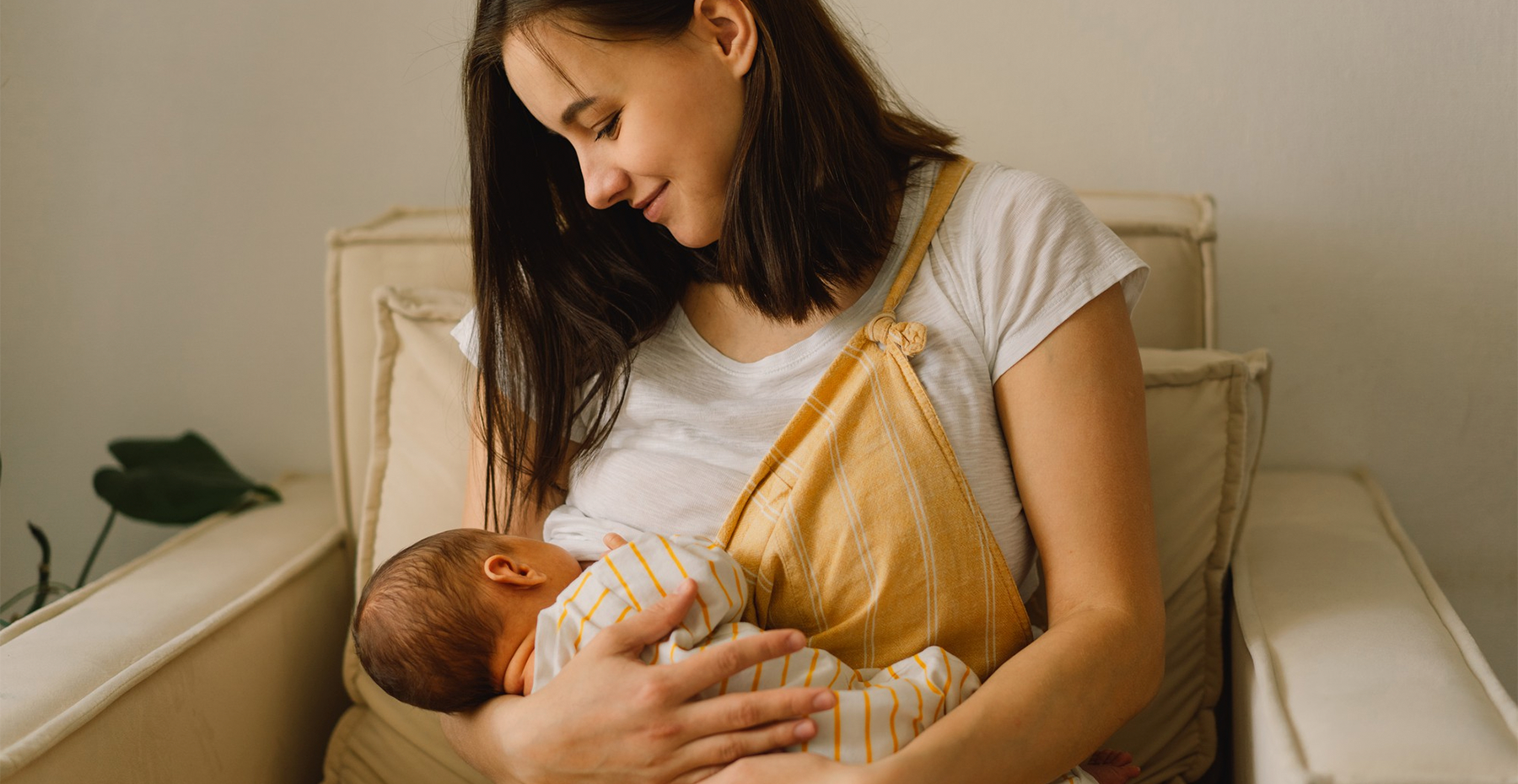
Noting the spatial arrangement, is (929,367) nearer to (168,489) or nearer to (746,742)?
(746,742)

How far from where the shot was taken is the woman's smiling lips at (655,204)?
1.01 metres

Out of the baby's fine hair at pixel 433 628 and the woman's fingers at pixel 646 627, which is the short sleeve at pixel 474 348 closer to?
the baby's fine hair at pixel 433 628

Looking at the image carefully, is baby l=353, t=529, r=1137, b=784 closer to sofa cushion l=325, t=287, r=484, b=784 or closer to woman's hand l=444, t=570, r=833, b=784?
A: woman's hand l=444, t=570, r=833, b=784

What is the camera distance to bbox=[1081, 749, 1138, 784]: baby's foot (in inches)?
41.1

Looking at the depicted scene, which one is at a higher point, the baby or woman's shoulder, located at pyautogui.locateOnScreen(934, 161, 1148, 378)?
woman's shoulder, located at pyautogui.locateOnScreen(934, 161, 1148, 378)

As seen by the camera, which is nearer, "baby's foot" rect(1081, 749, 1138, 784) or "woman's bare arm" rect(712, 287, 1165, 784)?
"woman's bare arm" rect(712, 287, 1165, 784)

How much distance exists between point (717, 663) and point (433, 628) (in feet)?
0.90

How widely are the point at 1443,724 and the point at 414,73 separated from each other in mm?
1587

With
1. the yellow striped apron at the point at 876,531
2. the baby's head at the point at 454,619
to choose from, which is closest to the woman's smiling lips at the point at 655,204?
the yellow striped apron at the point at 876,531

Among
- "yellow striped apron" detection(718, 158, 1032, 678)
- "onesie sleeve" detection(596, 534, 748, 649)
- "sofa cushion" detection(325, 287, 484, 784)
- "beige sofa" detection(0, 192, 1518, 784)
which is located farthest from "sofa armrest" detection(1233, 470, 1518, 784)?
"sofa cushion" detection(325, 287, 484, 784)

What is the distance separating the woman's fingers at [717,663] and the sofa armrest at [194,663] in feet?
1.92

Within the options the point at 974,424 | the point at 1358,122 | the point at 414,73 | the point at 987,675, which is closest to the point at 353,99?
the point at 414,73

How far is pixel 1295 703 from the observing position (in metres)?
0.86

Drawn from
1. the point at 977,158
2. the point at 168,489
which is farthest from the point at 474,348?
the point at 977,158
